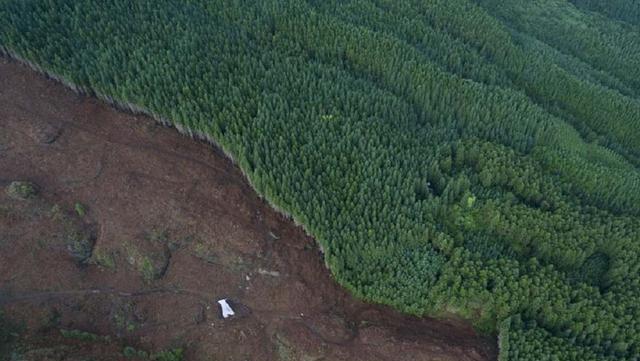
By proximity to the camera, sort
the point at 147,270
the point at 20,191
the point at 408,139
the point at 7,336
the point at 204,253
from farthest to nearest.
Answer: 1. the point at 408,139
2. the point at 204,253
3. the point at 20,191
4. the point at 147,270
5. the point at 7,336

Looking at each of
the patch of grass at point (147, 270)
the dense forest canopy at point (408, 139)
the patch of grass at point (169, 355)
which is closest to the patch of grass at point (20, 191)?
the patch of grass at point (147, 270)

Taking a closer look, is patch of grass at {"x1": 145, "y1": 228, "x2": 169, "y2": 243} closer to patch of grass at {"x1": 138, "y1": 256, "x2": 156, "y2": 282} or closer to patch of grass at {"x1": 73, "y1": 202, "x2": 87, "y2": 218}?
patch of grass at {"x1": 138, "y1": 256, "x2": 156, "y2": 282}

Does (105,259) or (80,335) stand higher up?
(105,259)

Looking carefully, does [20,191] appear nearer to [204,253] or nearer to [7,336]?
[7,336]

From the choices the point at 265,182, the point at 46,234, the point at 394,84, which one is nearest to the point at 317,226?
the point at 265,182

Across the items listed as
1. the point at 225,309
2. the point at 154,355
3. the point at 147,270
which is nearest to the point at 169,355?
the point at 154,355

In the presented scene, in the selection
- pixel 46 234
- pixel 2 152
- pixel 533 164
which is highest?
pixel 533 164

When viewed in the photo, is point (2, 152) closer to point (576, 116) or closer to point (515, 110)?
point (515, 110)

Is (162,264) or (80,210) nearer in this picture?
(162,264)
